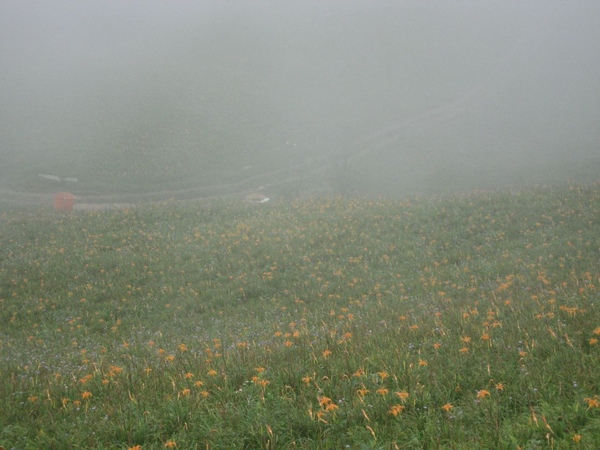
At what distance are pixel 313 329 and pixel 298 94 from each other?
6735 cm

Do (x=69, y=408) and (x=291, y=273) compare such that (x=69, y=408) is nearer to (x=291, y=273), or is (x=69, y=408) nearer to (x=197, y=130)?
(x=291, y=273)

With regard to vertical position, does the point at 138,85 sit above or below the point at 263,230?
above

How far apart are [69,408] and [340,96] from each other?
73390mm

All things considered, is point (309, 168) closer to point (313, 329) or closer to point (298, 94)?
point (298, 94)

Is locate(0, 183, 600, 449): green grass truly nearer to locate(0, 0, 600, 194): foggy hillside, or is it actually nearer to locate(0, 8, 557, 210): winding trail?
locate(0, 8, 557, 210): winding trail

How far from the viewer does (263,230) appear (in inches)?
756

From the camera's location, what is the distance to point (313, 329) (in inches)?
311

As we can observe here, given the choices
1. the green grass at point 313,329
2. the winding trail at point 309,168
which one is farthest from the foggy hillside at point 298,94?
the green grass at point 313,329

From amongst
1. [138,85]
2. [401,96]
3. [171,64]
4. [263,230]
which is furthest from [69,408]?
[401,96]

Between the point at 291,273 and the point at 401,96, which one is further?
the point at 401,96

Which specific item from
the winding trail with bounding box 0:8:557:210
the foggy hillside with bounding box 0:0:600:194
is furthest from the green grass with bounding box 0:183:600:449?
the foggy hillside with bounding box 0:0:600:194

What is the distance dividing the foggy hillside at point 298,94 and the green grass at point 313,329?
23106 millimetres

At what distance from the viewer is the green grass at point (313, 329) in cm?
400

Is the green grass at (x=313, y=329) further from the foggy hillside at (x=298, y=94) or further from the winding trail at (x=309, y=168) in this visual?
the foggy hillside at (x=298, y=94)
